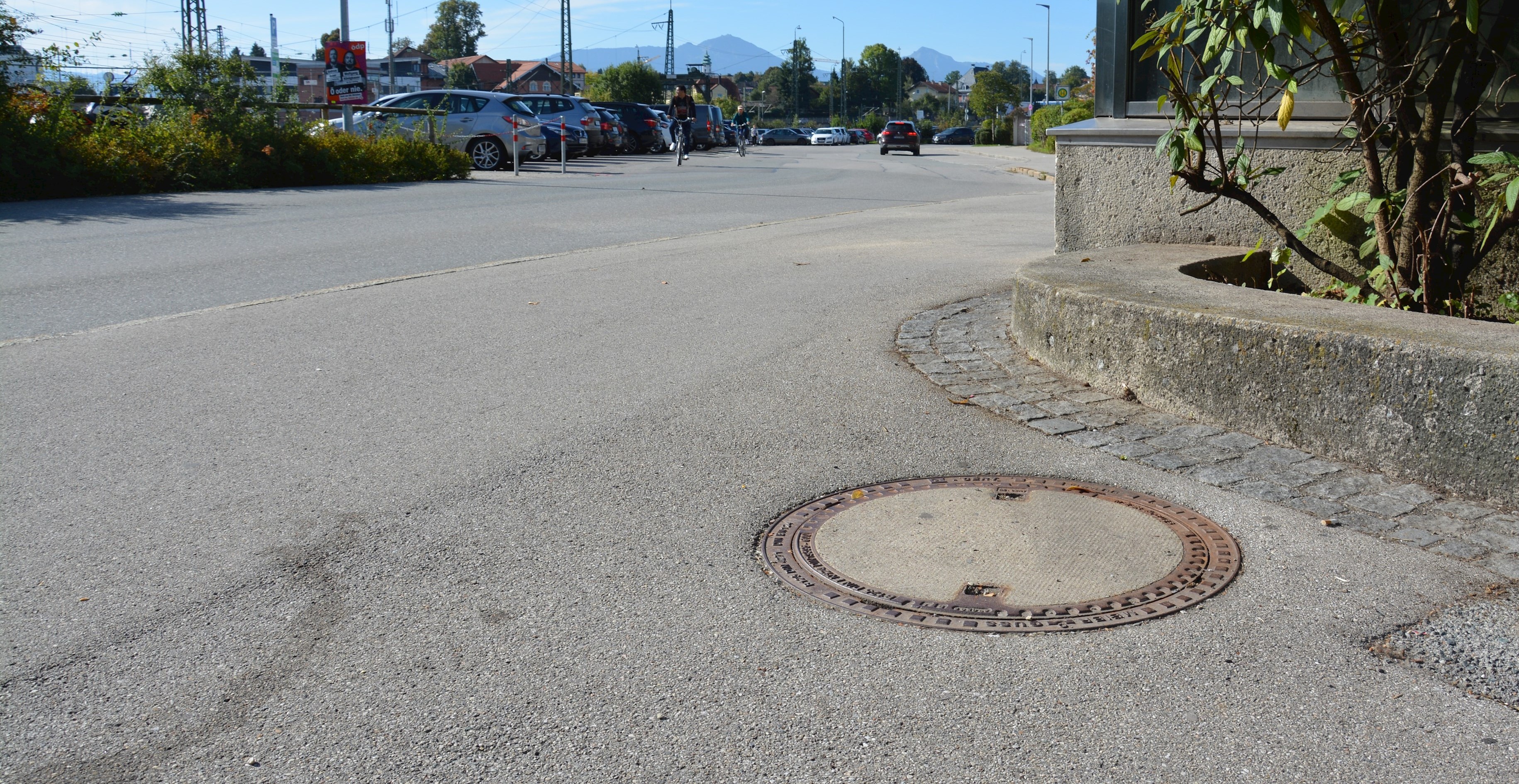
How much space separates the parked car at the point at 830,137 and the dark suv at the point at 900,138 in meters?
26.0

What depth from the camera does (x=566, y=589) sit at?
12.1 feet

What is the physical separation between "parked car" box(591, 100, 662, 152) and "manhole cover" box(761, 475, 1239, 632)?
3561 cm

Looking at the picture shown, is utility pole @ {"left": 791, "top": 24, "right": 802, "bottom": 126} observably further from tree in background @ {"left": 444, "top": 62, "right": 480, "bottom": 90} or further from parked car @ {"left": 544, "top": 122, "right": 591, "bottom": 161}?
parked car @ {"left": 544, "top": 122, "right": 591, "bottom": 161}

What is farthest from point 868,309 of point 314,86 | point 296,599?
point 314,86

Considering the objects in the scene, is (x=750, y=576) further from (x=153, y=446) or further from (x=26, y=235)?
(x=26, y=235)

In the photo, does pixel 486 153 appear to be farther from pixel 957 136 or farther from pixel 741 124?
pixel 957 136

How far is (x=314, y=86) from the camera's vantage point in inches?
5113

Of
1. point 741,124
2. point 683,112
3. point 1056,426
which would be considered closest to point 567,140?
point 683,112

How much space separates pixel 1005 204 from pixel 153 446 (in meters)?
14.8

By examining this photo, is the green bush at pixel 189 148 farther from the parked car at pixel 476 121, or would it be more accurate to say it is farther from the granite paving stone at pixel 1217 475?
the granite paving stone at pixel 1217 475

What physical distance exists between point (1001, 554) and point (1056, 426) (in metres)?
1.60

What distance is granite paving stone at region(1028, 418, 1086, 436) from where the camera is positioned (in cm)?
530

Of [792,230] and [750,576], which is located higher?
[792,230]

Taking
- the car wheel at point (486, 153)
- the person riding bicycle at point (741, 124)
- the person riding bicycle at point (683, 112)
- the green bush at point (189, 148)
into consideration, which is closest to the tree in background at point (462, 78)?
the person riding bicycle at point (741, 124)
